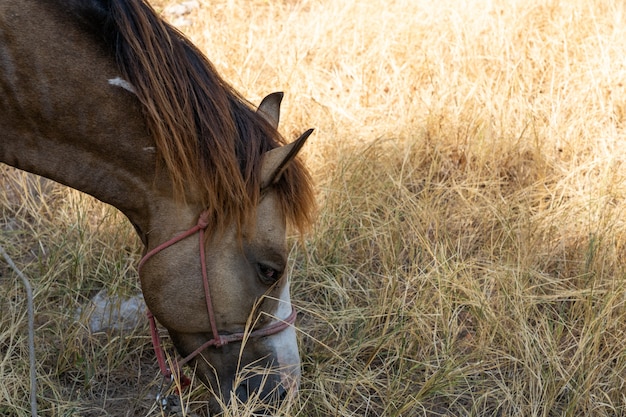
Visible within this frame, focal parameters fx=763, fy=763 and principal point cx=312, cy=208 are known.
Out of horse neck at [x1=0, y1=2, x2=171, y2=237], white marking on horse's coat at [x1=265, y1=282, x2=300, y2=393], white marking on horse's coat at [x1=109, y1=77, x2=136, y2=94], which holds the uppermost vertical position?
white marking on horse's coat at [x1=109, y1=77, x2=136, y2=94]

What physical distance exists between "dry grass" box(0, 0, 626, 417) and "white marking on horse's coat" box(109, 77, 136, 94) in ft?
3.01

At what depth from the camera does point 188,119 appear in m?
2.18

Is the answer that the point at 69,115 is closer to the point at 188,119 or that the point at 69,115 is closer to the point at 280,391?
the point at 188,119

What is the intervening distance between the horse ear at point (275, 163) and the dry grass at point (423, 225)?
593 mm

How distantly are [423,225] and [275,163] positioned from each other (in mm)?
1396

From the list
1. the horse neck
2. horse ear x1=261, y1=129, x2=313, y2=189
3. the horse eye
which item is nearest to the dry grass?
the horse eye

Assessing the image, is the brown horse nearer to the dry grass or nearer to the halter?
the halter

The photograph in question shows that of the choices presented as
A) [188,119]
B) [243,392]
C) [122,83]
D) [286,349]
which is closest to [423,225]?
[286,349]

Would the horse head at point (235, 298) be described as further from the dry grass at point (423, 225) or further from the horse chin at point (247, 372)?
the dry grass at point (423, 225)

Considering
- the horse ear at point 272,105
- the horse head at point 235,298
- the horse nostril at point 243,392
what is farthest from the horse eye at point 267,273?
the horse ear at point 272,105

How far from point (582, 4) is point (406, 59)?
1225mm

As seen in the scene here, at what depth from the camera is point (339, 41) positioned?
456 cm

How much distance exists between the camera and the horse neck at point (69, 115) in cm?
213

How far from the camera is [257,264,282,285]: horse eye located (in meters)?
2.29
